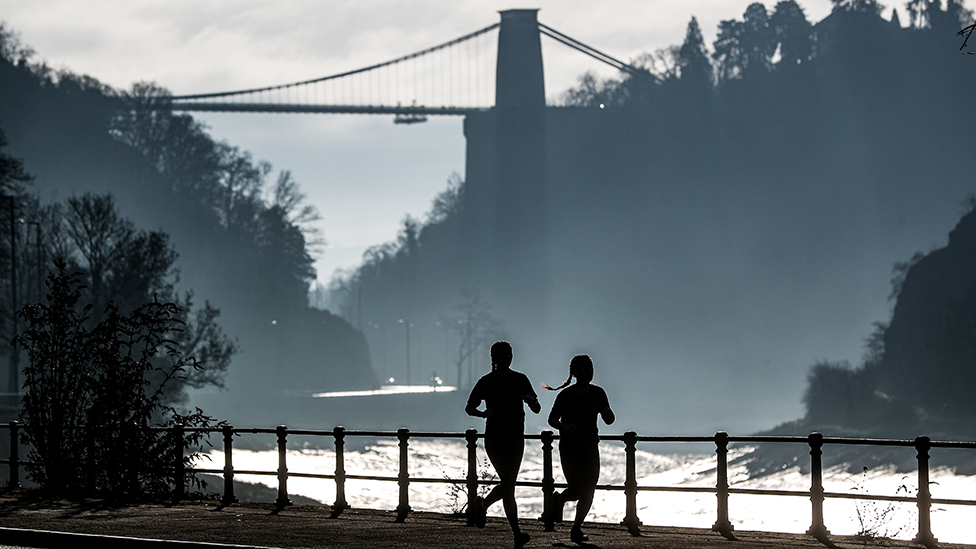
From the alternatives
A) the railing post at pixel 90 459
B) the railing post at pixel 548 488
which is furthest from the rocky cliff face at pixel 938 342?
the railing post at pixel 90 459

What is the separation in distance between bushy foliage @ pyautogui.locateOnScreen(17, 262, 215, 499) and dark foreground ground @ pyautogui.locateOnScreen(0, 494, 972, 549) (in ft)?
5.10

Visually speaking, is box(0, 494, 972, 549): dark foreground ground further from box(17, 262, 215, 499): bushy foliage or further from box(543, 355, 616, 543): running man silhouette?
box(17, 262, 215, 499): bushy foliage

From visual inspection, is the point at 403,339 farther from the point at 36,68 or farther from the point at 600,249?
the point at 36,68

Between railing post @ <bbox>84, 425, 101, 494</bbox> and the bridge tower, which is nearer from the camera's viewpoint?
railing post @ <bbox>84, 425, 101, 494</bbox>

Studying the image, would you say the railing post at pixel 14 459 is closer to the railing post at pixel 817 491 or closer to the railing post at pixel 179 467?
the railing post at pixel 179 467

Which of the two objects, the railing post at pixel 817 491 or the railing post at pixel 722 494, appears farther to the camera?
the railing post at pixel 722 494

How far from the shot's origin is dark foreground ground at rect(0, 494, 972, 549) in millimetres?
8406

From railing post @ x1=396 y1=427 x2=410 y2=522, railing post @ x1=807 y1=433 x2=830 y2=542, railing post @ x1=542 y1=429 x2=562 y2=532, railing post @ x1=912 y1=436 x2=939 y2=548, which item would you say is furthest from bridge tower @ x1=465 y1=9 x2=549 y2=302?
railing post @ x1=912 y1=436 x2=939 y2=548

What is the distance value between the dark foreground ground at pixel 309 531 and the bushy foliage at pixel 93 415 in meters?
1.55

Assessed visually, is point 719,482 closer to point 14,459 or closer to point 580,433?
point 580,433

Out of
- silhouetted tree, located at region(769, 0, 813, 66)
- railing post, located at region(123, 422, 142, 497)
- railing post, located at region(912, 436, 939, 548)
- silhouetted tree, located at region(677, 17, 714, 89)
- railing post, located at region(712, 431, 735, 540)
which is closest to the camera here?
railing post, located at region(912, 436, 939, 548)

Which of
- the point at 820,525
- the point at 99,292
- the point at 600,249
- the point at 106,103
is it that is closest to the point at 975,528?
the point at 820,525

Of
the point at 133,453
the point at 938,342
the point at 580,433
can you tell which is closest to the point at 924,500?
the point at 580,433

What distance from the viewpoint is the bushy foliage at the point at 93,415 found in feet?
41.9
